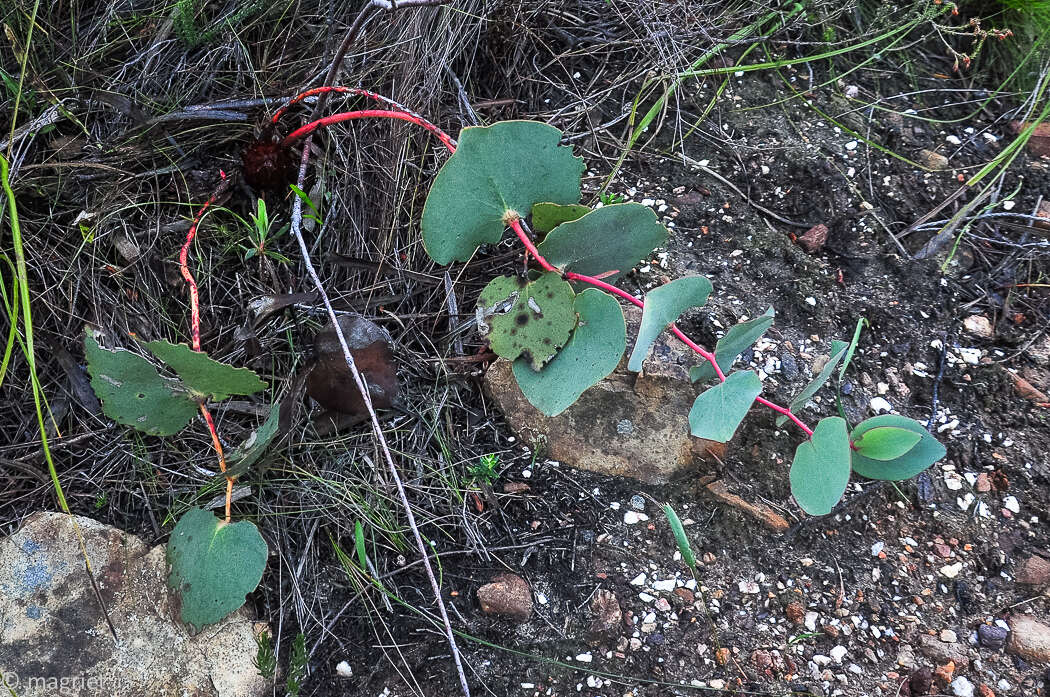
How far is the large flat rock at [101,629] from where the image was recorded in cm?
128

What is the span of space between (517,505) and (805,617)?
56 centimetres

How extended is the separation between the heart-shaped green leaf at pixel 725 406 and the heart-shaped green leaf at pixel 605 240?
28cm

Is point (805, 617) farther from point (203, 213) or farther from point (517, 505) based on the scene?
point (203, 213)

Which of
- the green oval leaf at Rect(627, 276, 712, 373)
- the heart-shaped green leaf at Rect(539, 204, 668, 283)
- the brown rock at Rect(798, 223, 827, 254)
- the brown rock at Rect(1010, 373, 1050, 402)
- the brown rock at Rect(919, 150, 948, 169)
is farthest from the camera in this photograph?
the brown rock at Rect(919, 150, 948, 169)

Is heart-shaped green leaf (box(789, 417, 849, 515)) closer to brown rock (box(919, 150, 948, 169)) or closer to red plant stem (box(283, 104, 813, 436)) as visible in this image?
red plant stem (box(283, 104, 813, 436))

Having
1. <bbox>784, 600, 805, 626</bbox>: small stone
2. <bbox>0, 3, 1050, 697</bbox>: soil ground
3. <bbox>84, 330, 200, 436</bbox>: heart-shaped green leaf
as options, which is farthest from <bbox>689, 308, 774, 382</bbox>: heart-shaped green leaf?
<bbox>84, 330, 200, 436</bbox>: heart-shaped green leaf

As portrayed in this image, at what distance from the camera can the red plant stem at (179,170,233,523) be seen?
1.35 m

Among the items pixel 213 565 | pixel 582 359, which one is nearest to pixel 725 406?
pixel 582 359

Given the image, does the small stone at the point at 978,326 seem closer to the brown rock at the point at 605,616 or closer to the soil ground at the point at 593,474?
the soil ground at the point at 593,474

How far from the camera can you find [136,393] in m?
1.31

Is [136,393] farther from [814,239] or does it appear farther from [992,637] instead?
[992,637]

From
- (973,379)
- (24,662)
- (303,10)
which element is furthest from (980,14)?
(24,662)

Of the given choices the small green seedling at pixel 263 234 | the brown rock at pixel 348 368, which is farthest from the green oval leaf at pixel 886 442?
the small green seedling at pixel 263 234

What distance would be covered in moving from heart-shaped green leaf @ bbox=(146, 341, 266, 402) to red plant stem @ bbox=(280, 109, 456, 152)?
515mm
